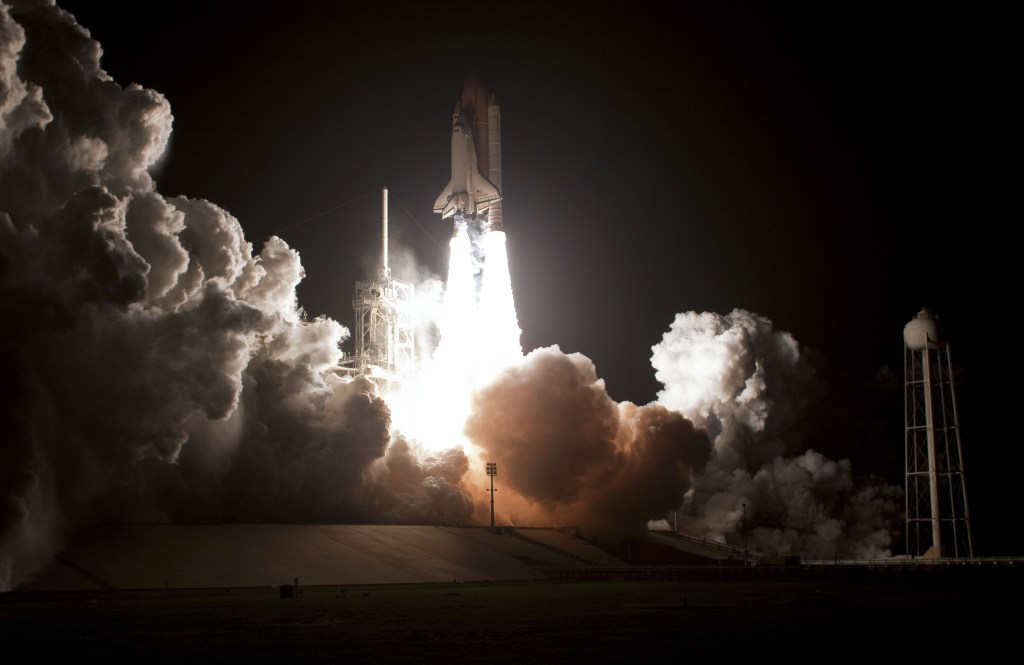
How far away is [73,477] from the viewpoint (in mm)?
45906

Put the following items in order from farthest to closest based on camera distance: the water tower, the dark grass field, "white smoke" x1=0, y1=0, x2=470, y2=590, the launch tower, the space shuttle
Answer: the launch tower < the water tower < the space shuttle < "white smoke" x1=0, y1=0, x2=470, y2=590 < the dark grass field

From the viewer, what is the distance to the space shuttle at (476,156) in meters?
69.2

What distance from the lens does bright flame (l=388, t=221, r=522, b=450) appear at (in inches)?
2776

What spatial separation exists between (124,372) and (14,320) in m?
4.74

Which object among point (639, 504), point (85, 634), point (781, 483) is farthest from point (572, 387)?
point (85, 634)

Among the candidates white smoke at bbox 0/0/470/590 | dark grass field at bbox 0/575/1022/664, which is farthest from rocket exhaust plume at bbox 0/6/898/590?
dark grass field at bbox 0/575/1022/664

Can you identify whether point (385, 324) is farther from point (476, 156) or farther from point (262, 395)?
Result: point (262, 395)

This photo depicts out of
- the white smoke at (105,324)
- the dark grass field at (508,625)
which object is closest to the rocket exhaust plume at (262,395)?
the white smoke at (105,324)

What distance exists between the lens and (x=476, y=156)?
7000 centimetres

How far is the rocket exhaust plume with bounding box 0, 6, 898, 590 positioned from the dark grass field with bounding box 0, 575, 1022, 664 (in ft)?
25.6

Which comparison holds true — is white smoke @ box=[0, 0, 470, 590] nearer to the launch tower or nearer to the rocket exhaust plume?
the rocket exhaust plume

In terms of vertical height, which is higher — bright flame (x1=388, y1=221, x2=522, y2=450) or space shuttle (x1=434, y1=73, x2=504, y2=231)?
space shuttle (x1=434, y1=73, x2=504, y2=231)

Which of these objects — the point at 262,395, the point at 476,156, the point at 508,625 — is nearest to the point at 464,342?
→ the point at 476,156

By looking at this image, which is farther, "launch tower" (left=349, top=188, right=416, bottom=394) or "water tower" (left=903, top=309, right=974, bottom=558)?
"launch tower" (left=349, top=188, right=416, bottom=394)
